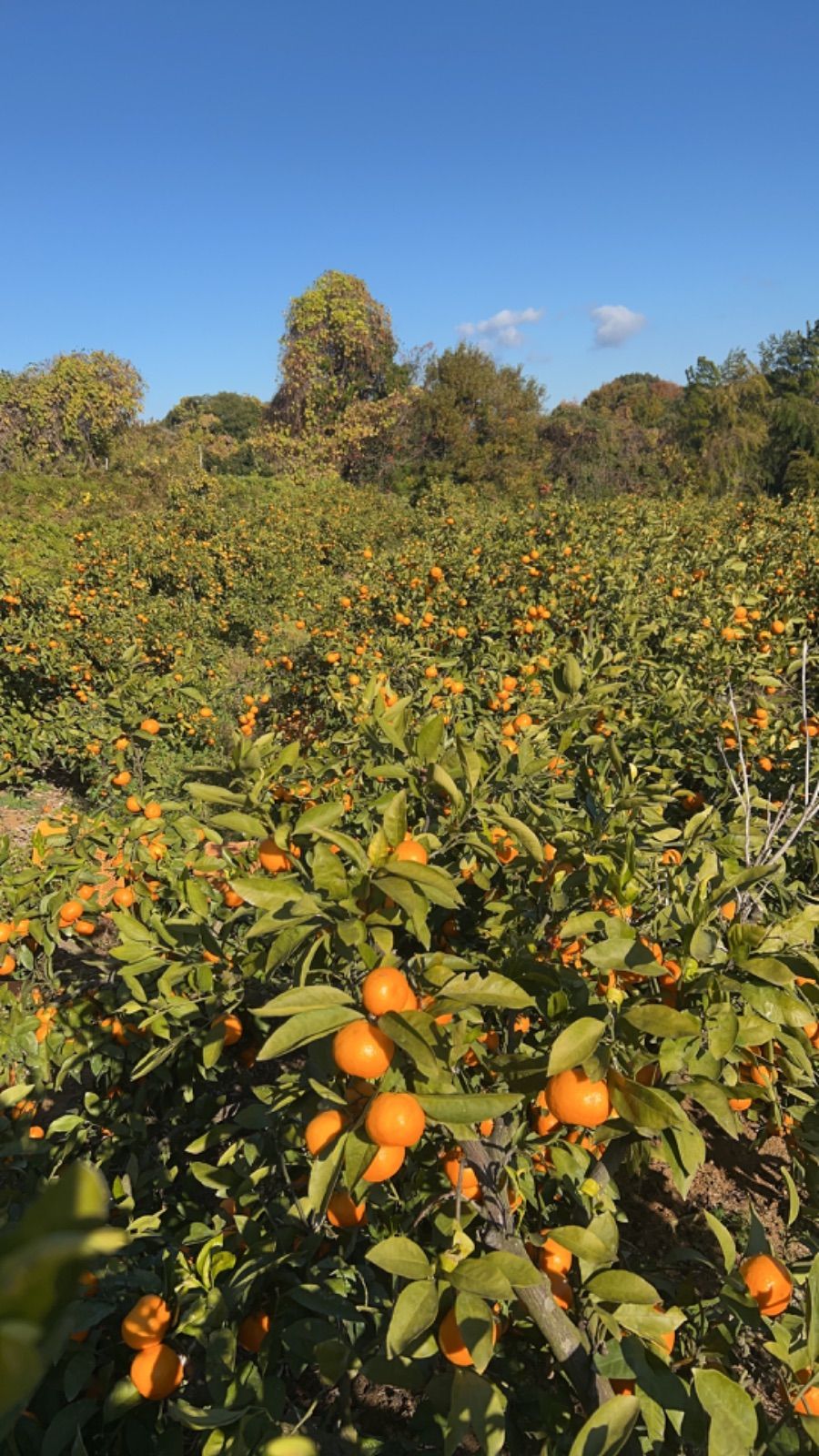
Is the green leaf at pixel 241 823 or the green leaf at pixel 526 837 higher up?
the green leaf at pixel 241 823

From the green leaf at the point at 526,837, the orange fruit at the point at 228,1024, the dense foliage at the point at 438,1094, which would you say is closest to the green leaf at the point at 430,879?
the dense foliage at the point at 438,1094

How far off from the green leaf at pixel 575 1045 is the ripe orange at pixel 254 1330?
28.8 inches

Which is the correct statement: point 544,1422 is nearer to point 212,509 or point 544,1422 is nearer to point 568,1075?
point 568,1075

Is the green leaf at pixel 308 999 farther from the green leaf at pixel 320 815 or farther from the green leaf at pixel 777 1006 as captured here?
the green leaf at pixel 777 1006

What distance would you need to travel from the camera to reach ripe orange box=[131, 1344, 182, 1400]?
101cm

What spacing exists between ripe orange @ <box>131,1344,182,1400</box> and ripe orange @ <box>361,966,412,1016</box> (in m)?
0.70

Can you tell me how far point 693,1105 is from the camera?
231 cm

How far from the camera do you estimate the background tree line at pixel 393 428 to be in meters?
19.5

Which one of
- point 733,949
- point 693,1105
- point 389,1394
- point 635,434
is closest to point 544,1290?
point 733,949

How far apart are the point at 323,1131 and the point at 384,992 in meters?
0.21

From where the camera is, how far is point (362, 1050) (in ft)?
2.55

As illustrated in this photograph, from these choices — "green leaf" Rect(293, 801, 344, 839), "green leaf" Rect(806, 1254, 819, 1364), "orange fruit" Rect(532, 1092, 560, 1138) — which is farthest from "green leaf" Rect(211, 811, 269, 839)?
"green leaf" Rect(806, 1254, 819, 1364)

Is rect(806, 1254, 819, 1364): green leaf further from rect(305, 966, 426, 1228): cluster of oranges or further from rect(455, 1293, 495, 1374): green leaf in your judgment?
rect(305, 966, 426, 1228): cluster of oranges

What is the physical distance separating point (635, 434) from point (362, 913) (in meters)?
27.4
